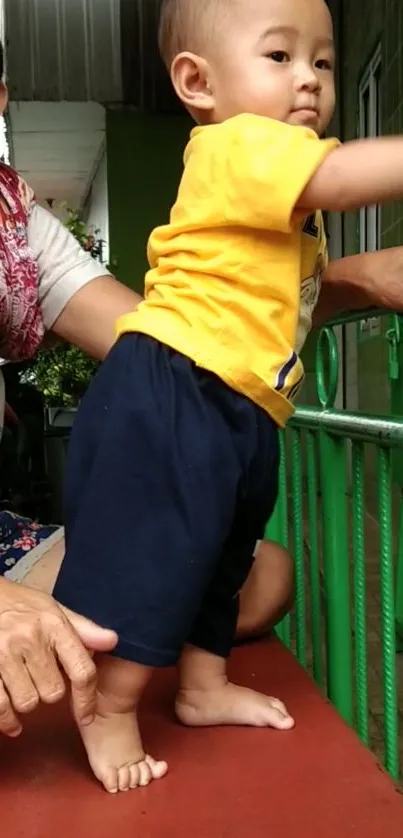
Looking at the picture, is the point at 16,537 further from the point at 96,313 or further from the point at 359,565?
the point at 359,565

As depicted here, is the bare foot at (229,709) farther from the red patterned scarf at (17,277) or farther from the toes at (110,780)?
the red patterned scarf at (17,277)

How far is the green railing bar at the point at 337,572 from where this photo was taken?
1161mm

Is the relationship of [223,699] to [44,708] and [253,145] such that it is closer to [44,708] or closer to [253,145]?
[44,708]

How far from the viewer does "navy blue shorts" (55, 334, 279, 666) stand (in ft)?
2.68

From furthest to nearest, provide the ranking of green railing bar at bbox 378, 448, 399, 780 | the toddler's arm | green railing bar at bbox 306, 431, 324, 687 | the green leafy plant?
1. the green leafy plant
2. green railing bar at bbox 306, 431, 324, 687
3. green railing bar at bbox 378, 448, 399, 780
4. the toddler's arm

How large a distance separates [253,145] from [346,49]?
425 cm

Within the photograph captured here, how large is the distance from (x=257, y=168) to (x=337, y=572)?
583 mm

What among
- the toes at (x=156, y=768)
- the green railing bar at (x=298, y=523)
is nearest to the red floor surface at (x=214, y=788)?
the toes at (x=156, y=768)

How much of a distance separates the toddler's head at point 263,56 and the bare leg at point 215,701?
0.56m

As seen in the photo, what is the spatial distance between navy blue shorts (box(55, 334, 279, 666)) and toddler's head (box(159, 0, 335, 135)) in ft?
0.83

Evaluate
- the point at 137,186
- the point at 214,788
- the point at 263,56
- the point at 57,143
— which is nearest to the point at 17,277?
the point at 263,56

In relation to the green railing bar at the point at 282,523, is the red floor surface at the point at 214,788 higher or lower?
higher

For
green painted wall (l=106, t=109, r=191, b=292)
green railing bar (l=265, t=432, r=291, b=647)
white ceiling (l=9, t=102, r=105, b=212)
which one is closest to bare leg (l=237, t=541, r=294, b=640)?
green railing bar (l=265, t=432, r=291, b=647)

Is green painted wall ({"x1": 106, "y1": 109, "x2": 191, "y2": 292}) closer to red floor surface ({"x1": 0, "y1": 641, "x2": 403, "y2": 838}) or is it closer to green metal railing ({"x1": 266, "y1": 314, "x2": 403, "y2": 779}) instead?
green metal railing ({"x1": 266, "y1": 314, "x2": 403, "y2": 779})
